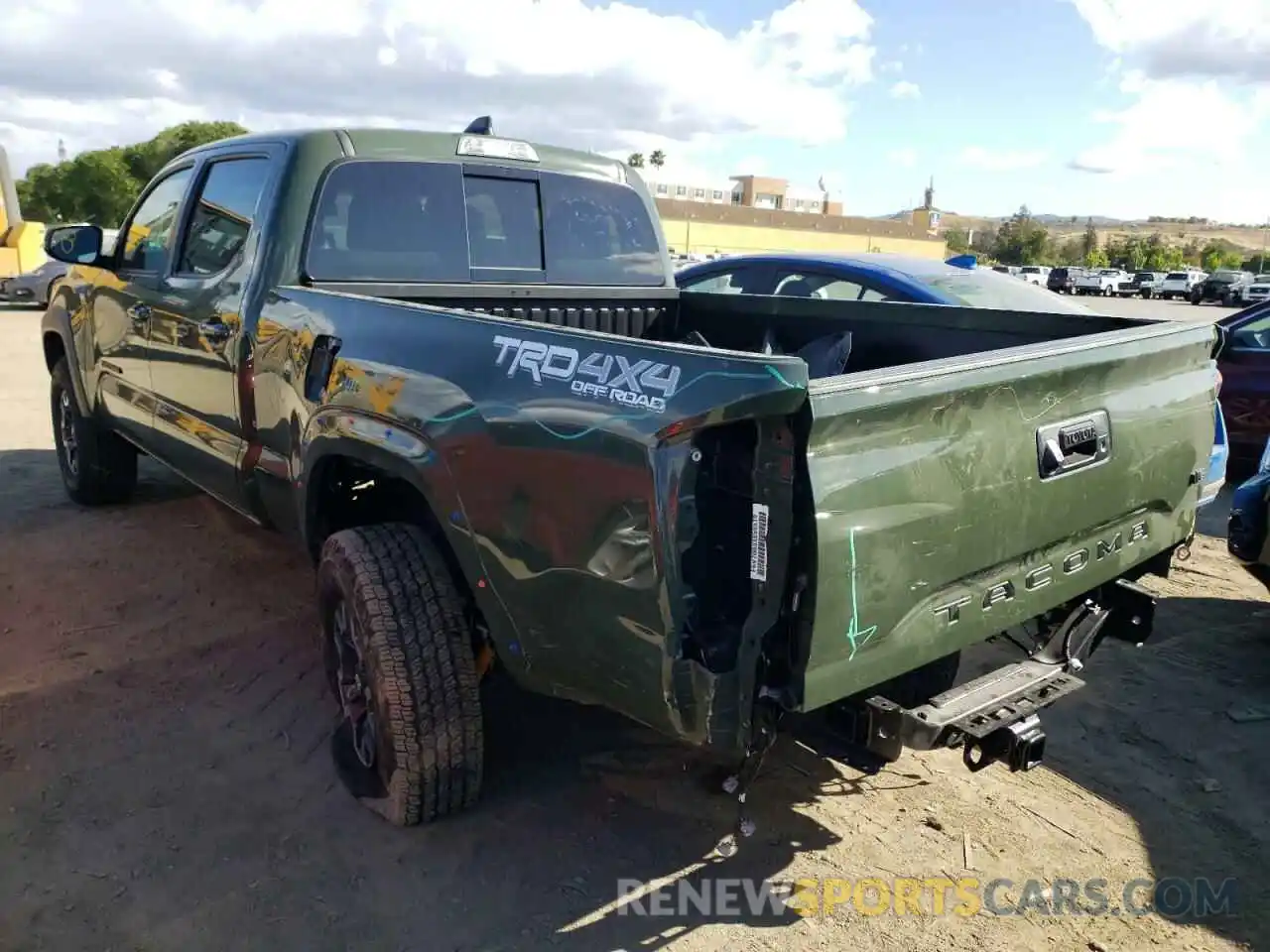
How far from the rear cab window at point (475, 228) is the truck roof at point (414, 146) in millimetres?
38

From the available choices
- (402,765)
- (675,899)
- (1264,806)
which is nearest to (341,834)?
(402,765)

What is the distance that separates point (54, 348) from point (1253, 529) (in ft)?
21.7

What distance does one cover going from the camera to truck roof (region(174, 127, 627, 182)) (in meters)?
3.83

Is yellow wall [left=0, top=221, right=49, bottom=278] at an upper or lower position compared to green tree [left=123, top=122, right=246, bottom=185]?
lower

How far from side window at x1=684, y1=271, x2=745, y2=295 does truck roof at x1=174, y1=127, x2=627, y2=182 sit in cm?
233

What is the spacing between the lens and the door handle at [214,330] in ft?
12.6

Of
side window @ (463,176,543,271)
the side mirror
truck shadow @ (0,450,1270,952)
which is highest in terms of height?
side window @ (463,176,543,271)

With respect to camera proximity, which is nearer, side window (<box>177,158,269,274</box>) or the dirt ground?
the dirt ground

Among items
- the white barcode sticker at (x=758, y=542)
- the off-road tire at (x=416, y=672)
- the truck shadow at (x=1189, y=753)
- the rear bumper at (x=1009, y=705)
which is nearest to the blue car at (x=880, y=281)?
the truck shadow at (x=1189, y=753)

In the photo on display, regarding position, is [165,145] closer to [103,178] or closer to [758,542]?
[103,178]

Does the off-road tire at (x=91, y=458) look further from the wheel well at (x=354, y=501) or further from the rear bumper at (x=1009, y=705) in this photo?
the rear bumper at (x=1009, y=705)

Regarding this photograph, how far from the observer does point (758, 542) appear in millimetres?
2119

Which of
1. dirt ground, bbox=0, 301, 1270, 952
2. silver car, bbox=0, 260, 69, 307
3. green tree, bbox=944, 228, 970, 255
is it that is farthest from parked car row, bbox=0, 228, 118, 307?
green tree, bbox=944, 228, 970, 255

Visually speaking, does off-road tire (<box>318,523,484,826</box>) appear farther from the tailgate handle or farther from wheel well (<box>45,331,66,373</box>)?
wheel well (<box>45,331,66,373</box>)
